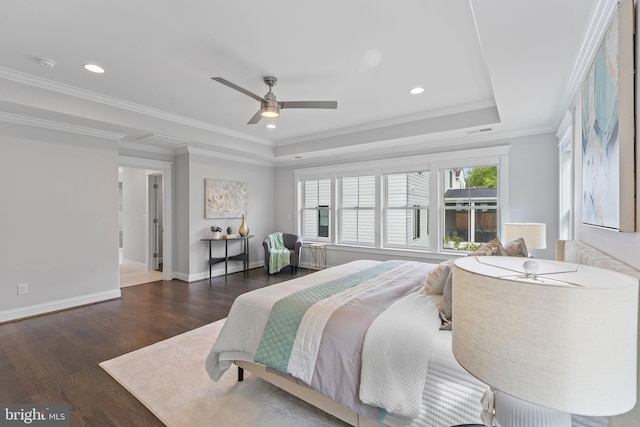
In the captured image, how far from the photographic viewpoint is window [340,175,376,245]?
5835mm

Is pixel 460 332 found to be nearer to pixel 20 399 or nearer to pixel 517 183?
pixel 20 399

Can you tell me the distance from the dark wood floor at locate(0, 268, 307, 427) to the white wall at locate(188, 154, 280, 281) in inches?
27.4

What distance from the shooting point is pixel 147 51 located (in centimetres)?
257

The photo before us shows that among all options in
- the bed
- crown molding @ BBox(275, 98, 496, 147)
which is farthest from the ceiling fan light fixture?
crown molding @ BBox(275, 98, 496, 147)

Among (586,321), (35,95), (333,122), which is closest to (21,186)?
(35,95)

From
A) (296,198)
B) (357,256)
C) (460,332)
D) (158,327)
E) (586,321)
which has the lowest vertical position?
(158,327)

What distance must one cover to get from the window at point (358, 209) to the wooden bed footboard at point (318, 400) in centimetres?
412

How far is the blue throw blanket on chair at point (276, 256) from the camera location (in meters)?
5.71

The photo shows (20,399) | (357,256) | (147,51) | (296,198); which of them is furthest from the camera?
(296,198)

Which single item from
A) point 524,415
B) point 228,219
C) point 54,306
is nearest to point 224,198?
point 228,219

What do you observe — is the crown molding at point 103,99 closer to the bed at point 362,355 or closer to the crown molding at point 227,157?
the crown molding at point 227,157

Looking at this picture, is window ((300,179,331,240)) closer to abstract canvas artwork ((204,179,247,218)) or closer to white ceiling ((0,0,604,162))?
abstract canvas artwork ((204,179,247,218))

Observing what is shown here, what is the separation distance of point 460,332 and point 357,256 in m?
5.13

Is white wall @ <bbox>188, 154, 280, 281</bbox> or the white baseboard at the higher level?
white wall @ <bbox>188, 154, 280, 281</bbox>
